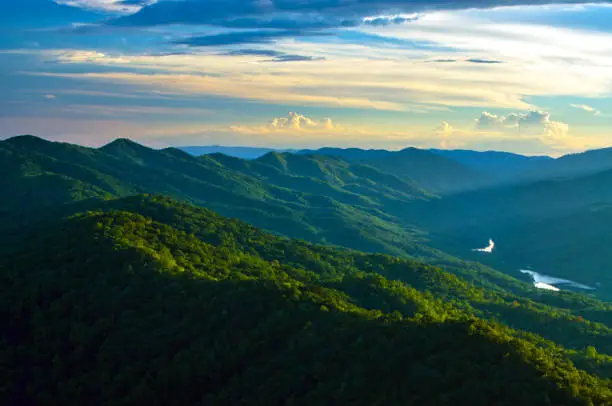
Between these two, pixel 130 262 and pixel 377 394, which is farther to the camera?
pixel 130 262

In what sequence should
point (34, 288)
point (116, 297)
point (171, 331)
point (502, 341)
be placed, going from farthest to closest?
point (34, 288) → point (116, 297) → point (171, 331) → point (502, 341)

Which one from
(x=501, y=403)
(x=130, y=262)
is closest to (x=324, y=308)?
(x=501, y=403)

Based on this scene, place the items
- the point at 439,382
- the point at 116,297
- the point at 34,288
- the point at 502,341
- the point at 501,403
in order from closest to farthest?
the point at 501,403 < the point at 439,382 < the point at 502,341 < the point at 116,297 < the point at 34,288

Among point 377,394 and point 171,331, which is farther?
point 171,331

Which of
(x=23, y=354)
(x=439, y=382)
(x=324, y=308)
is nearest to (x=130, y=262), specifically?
(x=23, y=354)

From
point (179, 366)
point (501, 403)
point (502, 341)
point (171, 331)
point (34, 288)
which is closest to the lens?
point (501, 403)

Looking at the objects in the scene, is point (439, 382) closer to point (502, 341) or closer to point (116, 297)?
point (502, 341)

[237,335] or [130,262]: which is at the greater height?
[130,262]

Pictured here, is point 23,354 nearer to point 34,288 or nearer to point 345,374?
point 34,288

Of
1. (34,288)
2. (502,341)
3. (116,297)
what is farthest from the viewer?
(34,288)
